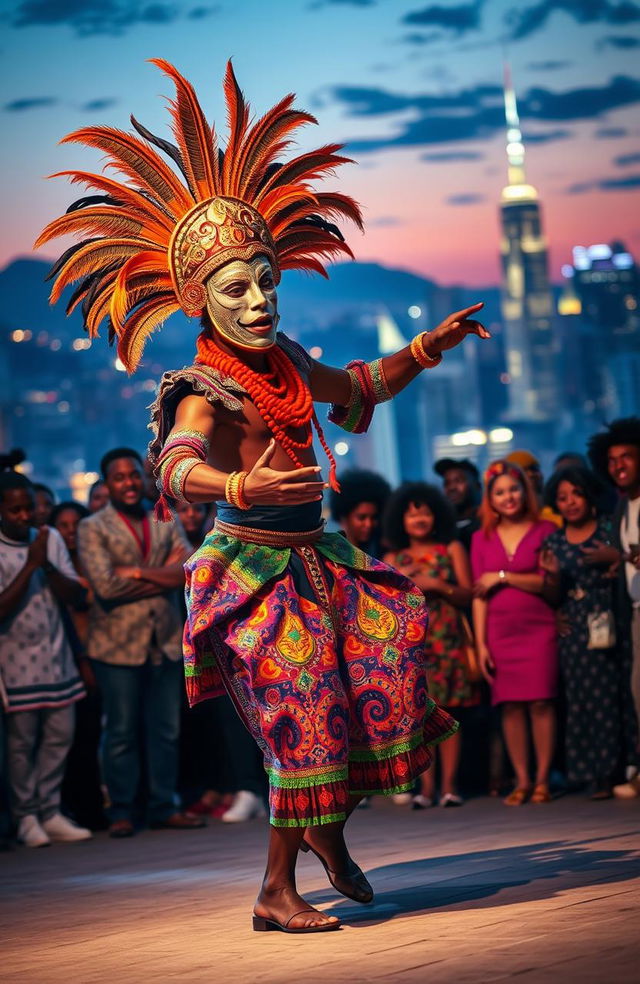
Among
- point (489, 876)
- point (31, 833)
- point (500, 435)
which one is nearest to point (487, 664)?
point (31, 833)

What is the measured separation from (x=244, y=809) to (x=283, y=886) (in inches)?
132

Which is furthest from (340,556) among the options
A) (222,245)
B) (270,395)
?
(222,245)

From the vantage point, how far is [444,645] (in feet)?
27.0

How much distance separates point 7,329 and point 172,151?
36.4m

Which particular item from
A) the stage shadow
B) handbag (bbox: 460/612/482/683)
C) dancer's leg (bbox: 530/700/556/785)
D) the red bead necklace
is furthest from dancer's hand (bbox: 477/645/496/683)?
the red bead necklace

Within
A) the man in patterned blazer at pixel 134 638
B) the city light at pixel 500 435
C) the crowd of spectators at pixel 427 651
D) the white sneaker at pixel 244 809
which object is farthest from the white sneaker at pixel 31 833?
the city light at pixel 500 435

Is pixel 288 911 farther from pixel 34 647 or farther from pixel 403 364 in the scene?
pixel 34 647

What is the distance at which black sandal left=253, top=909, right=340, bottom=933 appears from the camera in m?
4.66

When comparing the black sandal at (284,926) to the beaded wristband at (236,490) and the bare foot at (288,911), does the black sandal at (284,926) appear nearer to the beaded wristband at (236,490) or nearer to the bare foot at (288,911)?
the bare foot at (288,911)

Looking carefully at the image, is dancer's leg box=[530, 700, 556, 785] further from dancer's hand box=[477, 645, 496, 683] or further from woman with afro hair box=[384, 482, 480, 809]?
woman with afro hair box=[384, 482, 480, 809]

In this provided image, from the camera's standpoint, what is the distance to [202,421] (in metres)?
4.88

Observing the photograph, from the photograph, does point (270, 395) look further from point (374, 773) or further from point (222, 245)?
point (374, 773)

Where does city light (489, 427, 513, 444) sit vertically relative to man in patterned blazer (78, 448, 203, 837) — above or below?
above

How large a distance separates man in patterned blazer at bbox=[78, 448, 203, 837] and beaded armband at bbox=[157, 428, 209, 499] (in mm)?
3143
